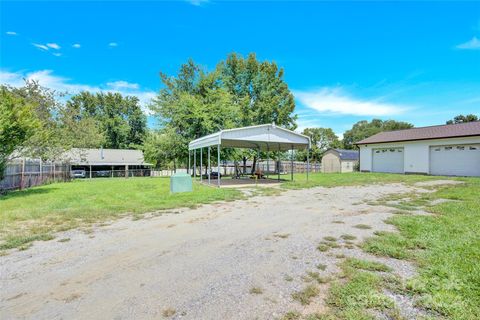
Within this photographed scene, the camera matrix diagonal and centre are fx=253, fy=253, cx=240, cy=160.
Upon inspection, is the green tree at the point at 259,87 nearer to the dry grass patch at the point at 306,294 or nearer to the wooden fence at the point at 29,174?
the wooden fence at the point at 29,174

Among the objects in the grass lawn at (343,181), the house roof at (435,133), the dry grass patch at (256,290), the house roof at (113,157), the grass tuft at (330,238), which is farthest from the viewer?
the house roof at (113,157)

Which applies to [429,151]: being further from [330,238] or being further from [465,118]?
[465,118]

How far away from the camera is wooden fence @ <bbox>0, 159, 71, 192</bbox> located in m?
12.1

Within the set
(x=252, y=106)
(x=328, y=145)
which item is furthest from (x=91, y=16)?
(x=328, y=145)

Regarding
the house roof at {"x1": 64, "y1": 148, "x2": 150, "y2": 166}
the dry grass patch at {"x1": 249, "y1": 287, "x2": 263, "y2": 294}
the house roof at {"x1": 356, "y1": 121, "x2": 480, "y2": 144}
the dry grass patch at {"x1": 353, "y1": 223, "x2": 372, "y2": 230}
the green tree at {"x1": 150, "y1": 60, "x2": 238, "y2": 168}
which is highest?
the green tree at {"x1": 150, "y1": 60, "x2": 238, "y2": 168}

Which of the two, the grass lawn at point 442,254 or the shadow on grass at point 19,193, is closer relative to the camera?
the grass lawn at point 442,254

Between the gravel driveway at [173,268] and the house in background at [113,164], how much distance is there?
2852 centimetres

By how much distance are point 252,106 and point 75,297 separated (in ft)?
83.4

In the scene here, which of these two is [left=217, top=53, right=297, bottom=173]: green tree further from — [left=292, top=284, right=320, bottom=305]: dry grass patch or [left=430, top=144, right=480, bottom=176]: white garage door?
[left=292, top=284, right=320, bottom=305]: dry grass patch

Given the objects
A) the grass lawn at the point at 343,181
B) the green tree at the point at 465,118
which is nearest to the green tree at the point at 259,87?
→ the grass lawn at the point at 343,181

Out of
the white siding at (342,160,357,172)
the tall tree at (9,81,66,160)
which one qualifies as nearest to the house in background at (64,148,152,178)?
the tall tree at (9,81,66,160)

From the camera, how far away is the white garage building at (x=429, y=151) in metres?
17.9

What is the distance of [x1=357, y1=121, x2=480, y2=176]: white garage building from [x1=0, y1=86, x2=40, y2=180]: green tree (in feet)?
81.7

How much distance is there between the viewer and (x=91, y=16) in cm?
1105
